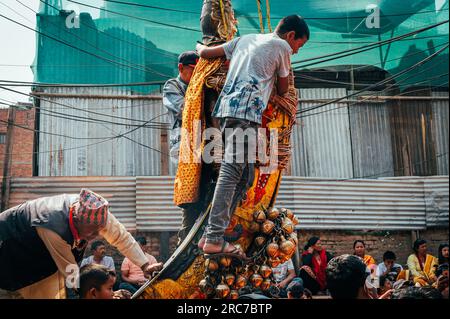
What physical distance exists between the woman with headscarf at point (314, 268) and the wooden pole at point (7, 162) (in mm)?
6301

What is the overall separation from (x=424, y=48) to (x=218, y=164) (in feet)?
27.1

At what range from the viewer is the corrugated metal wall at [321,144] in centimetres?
1440

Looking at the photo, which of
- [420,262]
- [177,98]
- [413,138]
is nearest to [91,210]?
[177,98]

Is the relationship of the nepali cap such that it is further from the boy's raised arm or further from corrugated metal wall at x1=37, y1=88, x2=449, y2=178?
corrugated metal wall at x1=37, y1=88, x2=449, y2=178

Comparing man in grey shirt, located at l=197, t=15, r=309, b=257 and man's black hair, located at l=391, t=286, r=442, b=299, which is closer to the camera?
man's black hair, located at l=391, t=286, r=442, b=299

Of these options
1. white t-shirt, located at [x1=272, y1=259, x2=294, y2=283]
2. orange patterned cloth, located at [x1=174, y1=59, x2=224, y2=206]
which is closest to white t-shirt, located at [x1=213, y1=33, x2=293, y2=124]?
orange patterned cloth, located at [x1=174, y1=59, x2=224, y2=206]

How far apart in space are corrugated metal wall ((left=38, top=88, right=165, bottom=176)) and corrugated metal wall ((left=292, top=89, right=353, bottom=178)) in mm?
3377

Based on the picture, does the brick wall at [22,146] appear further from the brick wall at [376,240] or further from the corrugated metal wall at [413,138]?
the corrugated metal wall at [413,138]

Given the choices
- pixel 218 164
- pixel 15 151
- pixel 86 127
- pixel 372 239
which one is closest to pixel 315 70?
pixel 372 239

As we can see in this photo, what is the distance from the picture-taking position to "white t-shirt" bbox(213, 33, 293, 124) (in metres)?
3.77

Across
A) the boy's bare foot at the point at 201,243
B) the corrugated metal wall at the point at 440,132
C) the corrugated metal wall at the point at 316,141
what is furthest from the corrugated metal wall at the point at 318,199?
the boy's bare foot at the point at 201,243

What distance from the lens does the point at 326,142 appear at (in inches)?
571

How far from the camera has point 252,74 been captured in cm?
381

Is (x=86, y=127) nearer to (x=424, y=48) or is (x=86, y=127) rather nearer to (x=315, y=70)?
(x=315, y=70)
